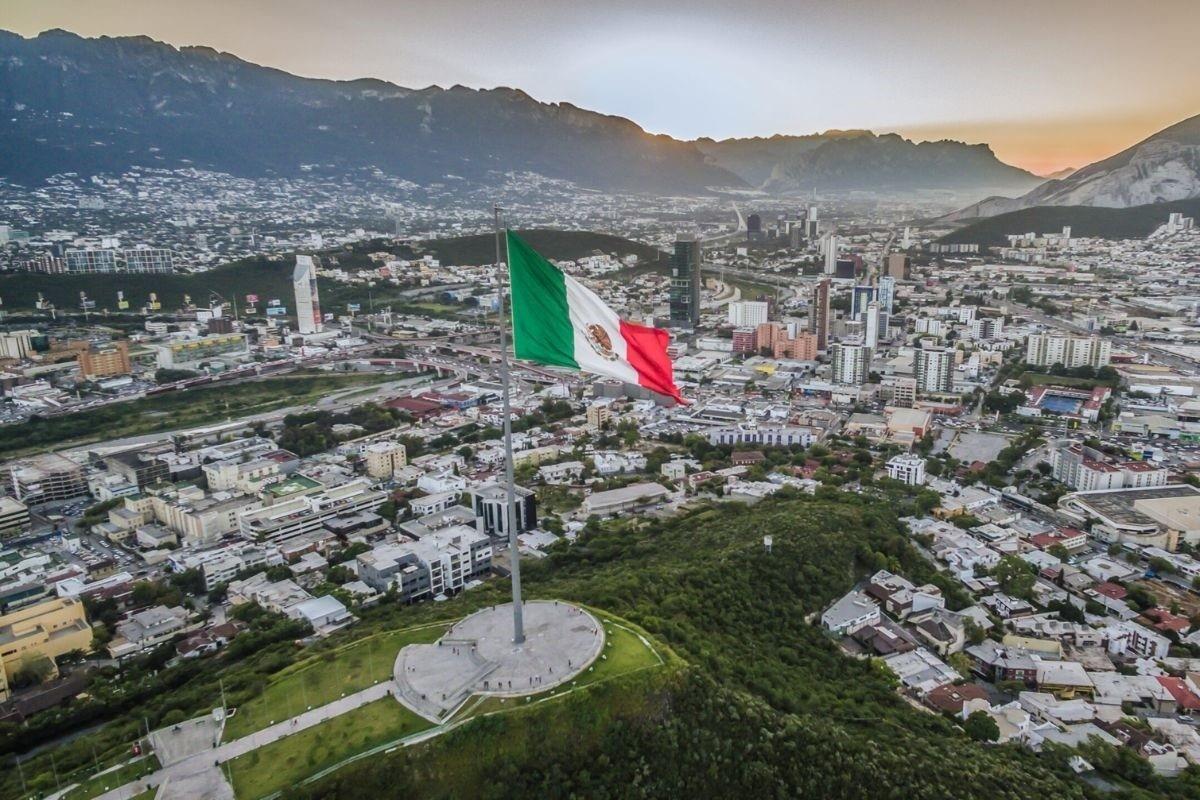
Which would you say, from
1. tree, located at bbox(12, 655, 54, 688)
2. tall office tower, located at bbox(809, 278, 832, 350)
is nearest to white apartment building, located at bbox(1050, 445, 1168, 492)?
tall office tower, located at bbox(809, 278, 832, 350)

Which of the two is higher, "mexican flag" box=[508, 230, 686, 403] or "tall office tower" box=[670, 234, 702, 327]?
"mexican flag" box=[508, 230, 686, 403]

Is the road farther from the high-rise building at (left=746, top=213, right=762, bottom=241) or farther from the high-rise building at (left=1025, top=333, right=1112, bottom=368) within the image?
the high-rise building at (left=746, top=213, right=762, bottom=241)

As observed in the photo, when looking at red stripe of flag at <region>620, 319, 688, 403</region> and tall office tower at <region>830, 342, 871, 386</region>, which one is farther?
tall office tower at <region>830, 342, 871, 386</region>

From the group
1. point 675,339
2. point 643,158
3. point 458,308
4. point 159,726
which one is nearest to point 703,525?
point 159,726

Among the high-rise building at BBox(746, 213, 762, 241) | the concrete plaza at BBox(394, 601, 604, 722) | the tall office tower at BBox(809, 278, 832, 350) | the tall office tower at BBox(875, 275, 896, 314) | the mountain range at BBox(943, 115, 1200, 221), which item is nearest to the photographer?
the concrete plaza at BBox(394, 601, 604, 722)

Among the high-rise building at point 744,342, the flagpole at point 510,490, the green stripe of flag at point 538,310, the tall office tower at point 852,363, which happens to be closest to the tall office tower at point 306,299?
the high-rise building at point 744,342
